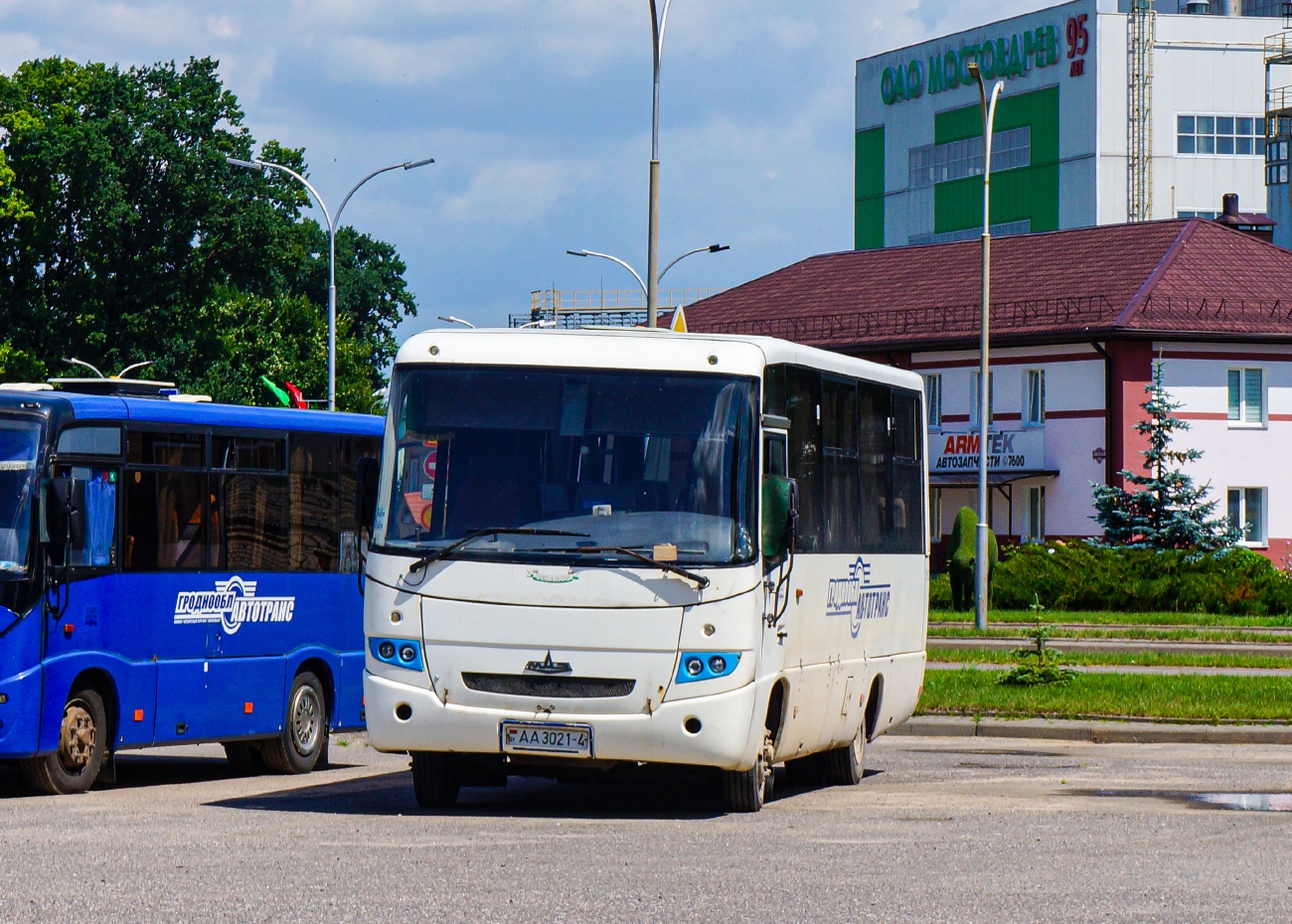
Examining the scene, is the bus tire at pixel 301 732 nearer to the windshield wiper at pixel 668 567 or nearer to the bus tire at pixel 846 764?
the bus tire at pixel 846 764

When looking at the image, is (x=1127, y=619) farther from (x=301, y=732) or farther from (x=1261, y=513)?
(x=301, y=732)

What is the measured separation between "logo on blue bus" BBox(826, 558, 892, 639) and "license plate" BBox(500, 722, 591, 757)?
275 cm

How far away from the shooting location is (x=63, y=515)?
14.0 metres

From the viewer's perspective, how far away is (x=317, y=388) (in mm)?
91375

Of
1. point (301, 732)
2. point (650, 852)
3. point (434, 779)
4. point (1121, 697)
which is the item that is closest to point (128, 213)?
point (1121, 697)

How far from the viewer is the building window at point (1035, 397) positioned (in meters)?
56.6

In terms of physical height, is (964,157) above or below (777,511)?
above

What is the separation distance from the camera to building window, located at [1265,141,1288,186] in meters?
91.2

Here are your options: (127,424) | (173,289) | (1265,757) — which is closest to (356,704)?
(127,424)

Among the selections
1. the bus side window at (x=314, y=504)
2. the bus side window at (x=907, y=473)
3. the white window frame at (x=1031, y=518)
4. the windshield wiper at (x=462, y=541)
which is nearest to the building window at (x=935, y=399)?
the white window frame at (x=1031, y=518)

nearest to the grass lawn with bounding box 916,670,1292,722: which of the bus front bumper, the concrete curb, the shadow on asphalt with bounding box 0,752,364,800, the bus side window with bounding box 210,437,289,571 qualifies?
the concrete curb

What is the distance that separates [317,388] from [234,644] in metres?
76.1

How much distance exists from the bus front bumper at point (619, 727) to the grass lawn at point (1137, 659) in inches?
617

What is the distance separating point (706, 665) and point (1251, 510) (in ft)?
148
